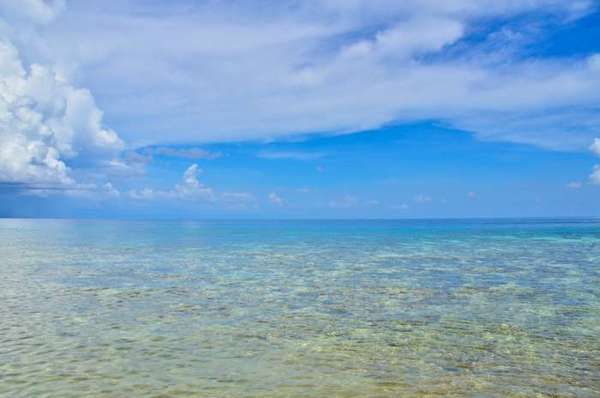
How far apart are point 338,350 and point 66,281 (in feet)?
70.1

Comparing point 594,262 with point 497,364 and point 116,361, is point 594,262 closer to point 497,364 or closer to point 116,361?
point 497,364

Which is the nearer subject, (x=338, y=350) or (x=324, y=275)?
(x=338, y=350)

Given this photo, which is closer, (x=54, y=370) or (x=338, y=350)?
(x=54, y=370)

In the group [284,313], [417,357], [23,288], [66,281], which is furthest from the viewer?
[66,281]

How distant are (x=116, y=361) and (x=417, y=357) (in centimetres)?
855

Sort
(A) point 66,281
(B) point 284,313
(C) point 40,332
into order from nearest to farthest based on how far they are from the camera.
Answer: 1. (C) point 40,332
2. (B) point 284,313
3. (A) point 66,281

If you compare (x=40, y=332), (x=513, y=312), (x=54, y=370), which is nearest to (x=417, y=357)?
(x=513, y=312)

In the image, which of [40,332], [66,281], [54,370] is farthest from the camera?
[66,281]

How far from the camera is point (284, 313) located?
2036cm

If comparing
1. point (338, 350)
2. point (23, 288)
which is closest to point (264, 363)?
point (338, 350)

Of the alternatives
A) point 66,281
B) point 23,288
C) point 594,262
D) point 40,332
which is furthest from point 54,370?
point 594,262

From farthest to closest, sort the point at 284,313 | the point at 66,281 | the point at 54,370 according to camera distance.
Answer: the point at 66,281, the point at 284,313, the point at 54,370

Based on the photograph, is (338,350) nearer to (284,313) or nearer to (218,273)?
(284,313)

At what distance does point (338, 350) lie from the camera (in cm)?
1485
